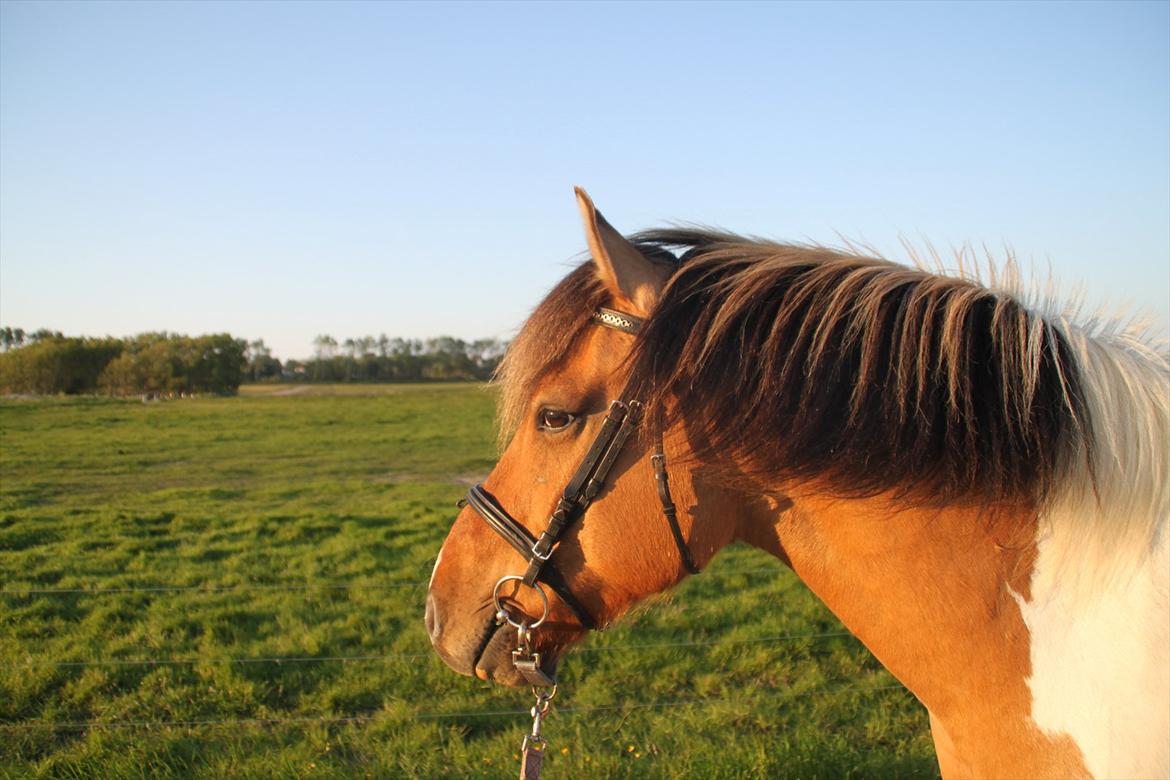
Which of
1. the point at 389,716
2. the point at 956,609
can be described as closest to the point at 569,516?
the point at 956,609

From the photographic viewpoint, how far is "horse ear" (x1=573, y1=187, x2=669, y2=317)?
176 cm

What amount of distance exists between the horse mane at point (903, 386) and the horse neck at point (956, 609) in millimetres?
77

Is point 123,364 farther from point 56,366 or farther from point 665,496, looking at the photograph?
point 665,496

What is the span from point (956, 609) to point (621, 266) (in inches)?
44.5

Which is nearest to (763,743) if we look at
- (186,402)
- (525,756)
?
(525,756)

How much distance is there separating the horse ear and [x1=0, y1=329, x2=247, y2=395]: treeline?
14.5 meters

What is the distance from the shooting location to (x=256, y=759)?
380 centimetres

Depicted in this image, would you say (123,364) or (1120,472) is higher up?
(123,364)

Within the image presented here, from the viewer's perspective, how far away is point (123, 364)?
2009cm

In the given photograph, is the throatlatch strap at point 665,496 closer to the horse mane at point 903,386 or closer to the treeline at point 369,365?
the horse mane at point 903,386

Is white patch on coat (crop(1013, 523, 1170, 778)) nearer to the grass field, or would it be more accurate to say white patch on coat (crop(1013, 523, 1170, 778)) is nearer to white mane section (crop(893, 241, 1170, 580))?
white mane section (crop(893, 241, 1170, 580))

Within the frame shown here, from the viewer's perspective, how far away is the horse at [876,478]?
5.04ft

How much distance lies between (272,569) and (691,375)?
25.7 ft

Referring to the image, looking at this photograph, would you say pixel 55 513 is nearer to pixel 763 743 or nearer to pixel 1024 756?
pixel 763 743
